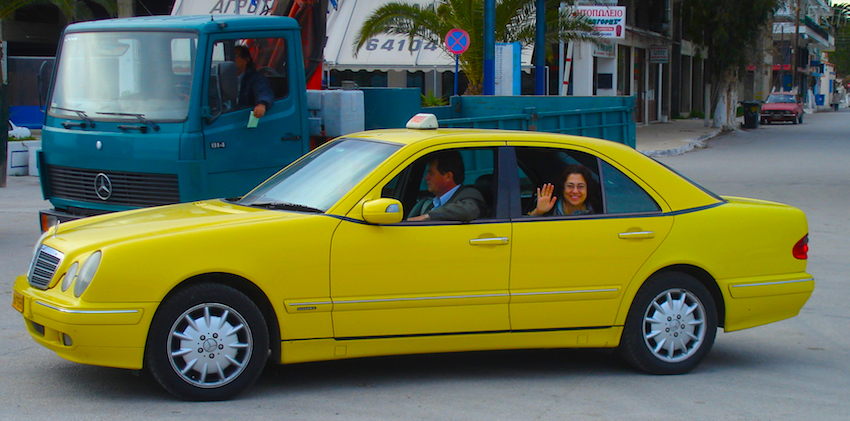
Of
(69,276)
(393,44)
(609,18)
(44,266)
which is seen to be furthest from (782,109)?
(69,276)

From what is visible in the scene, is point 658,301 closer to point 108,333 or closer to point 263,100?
point 108,333

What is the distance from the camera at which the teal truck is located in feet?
25.8

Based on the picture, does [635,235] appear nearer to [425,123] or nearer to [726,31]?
[425,123]

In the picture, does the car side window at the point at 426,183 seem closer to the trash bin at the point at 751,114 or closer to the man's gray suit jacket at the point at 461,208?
the man's gray suit jacket at the point at 461,208

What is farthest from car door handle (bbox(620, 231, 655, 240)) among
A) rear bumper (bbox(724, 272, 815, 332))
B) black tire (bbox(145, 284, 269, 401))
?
black tire (bbox(145, 284, 269, 401))

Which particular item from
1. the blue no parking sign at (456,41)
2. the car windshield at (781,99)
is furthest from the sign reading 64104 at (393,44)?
the car windshield at (781,99)

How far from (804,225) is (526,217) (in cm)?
190

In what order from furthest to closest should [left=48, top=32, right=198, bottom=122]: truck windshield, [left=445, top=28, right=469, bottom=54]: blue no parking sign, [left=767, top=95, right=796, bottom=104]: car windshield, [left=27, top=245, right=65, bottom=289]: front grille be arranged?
[left=767, top=95, right=796, bottom=104]: car windshield < [left=445, top=28, right=469, bottom=54]: blue no parking sign < [left=48, top=32, right=198, bottom=122]: truck windshield < [left=27, top=245, right=65, bottom=289]: front grille

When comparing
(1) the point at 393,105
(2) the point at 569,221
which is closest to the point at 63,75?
(1) the point at 393,105

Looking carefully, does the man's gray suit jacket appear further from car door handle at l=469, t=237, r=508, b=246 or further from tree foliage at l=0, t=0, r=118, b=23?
tree foliage at l=0, t=0, r=118, b=23

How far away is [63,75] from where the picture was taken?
8438mm

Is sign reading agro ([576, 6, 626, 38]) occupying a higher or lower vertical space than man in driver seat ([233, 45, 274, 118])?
higher

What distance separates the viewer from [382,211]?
4859 mm

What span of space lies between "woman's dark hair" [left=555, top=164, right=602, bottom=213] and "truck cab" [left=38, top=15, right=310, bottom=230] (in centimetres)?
350
